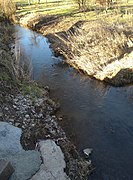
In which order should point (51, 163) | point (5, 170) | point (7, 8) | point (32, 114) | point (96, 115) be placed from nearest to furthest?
point (5, 170) → point (51, 163) → point (32, 114) → point (96, 115) → point (7, 8)

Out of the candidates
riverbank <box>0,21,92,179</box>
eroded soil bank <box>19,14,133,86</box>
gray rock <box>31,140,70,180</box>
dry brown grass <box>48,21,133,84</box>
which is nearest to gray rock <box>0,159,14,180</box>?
gray rock <box>31,140,70,180</box>

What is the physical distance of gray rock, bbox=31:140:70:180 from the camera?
32.2 ft

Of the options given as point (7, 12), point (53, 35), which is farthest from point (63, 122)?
point (7, 12)

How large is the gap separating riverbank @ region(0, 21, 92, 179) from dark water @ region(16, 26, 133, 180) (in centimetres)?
59

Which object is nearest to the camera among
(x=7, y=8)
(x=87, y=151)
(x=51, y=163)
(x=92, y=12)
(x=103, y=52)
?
(x=51, y=163)

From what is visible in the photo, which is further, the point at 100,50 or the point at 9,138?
the point at 100,50

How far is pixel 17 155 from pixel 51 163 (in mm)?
1147

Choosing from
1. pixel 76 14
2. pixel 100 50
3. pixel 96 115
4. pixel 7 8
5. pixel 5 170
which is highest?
pixel 7 8

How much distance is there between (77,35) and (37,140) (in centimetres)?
1419

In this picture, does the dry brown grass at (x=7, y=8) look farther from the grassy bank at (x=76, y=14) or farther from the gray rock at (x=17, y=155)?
the gray rock at (x=17, y=155)

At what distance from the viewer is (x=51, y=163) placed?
10328 millimetres

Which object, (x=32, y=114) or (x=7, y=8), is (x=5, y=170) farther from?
(x=7, y=8)

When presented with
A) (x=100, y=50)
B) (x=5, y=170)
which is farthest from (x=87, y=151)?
(x=100, y=50)

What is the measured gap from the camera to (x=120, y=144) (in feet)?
41.0
